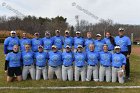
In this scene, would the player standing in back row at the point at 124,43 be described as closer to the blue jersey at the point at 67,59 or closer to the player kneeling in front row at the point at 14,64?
the blue jersey at the point at 67,59

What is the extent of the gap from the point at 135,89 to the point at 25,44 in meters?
4.79

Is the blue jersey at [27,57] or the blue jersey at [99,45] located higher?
the blue jersey at [99,45]

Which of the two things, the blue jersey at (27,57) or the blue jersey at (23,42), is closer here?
the blue jersey at (27,57)

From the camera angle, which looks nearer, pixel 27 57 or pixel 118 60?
pixel 118 60

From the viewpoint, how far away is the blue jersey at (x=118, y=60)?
1253 centimetres

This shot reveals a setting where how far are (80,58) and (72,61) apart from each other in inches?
15.9

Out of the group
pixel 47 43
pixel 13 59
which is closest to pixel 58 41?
pixel 47 43

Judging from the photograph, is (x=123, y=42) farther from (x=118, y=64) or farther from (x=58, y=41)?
(x=58, y=41)

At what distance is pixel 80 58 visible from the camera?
41.9 ft

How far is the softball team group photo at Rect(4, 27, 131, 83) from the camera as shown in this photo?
12695mm

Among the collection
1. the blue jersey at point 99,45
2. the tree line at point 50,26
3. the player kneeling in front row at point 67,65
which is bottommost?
the player kneeling in front row at point 67,65

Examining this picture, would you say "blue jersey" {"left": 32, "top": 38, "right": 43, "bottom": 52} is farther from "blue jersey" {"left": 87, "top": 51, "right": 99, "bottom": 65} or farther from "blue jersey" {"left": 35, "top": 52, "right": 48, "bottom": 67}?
"blue jersey" {"left": 87, "top": 51, "right": 99, "bottom": 65}

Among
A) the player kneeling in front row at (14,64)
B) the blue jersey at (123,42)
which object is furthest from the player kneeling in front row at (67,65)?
the blue jersey at (123,42)

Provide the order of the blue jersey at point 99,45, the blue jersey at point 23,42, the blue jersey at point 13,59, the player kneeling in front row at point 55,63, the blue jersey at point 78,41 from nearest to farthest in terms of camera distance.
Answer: the blue jersey at point 13,59 < the player kneeling in front row at point 55,63 < the blue jersey at point 99,45 < the blue jersey at point 23,42 < the blue jersey at point 78,41
